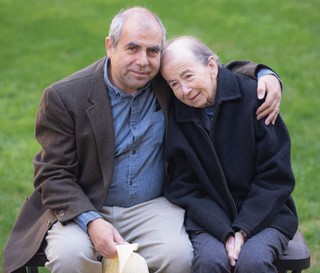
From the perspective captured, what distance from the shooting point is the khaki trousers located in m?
3.66

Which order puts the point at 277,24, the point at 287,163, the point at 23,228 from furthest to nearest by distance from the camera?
the point at 277,24
the point at 23,228
the point at 287,163

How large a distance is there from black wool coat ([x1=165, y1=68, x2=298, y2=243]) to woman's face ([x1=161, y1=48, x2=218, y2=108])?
6cm

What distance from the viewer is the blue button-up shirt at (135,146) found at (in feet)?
12.9

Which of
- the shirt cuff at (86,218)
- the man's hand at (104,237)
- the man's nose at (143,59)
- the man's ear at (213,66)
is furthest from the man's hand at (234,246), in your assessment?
the man's nose at (143,59)

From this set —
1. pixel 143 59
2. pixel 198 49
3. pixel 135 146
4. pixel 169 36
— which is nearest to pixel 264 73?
pixel 198 49

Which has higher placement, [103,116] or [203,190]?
[103,116]

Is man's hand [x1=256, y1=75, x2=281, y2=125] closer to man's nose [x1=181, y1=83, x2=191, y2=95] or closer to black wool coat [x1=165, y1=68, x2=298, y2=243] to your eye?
black wool coat [x1=165, y1=68, x2=298, y2=243]

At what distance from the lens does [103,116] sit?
12.7 ft

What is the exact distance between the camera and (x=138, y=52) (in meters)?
3.80

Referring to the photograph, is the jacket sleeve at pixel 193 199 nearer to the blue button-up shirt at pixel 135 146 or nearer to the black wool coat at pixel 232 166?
the black wool coat at pixel 232 166

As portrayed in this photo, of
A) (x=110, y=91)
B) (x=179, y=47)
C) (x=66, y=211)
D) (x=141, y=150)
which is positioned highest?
(x=179, y=47)

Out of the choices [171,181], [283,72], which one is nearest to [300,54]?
[283,72]

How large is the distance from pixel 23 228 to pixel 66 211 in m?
0.40

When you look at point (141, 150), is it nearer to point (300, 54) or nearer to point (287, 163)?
point (287, 163)
